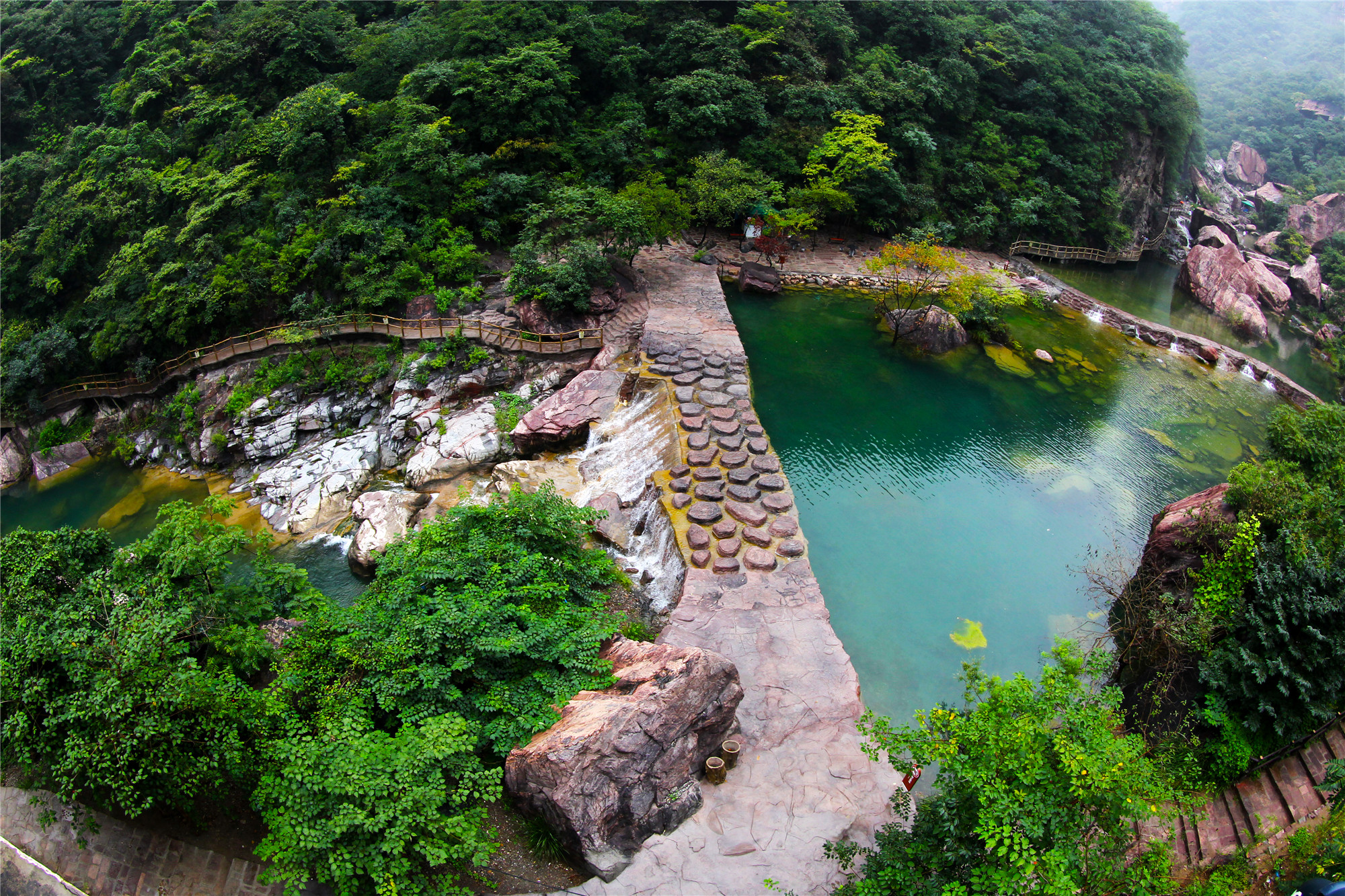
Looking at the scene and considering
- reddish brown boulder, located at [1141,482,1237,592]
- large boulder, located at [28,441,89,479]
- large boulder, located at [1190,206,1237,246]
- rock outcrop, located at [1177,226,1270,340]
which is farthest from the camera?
large boulder, located at [1190,206,1237,246]

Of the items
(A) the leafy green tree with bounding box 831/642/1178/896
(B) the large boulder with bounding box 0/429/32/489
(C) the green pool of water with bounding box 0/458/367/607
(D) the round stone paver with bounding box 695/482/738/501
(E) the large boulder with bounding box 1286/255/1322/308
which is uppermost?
(A) the leafy green tree with bounding box 831/642/1178/896

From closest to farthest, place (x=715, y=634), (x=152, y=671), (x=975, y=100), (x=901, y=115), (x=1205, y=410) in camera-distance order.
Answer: (x=152, y=671)
(x=715, y=634)
(x=1205, y=410)
(x=901, y=115)
(x=975, y=100)

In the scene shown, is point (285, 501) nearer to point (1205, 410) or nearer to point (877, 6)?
point (1205, 410)

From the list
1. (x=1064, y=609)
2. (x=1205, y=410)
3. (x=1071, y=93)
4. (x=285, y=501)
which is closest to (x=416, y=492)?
(x=285, y=501)

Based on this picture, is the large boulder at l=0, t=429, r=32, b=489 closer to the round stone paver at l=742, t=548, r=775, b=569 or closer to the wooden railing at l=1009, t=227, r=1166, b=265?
the round stone paver at l=742, t=548, r=775, b=569

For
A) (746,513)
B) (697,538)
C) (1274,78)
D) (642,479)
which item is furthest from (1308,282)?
(1274,78)

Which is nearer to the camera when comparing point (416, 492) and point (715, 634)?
point (715, 634)

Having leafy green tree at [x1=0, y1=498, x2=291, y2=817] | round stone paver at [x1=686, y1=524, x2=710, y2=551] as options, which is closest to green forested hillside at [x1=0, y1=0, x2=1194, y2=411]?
round stone paver at [x1=686, y1=524, x2=710, y2=551]
